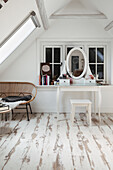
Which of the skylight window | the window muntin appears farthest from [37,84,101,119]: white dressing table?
the skylight window

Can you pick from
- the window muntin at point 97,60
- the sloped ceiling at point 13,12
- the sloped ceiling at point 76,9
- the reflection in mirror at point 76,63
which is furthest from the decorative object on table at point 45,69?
the sloped ceiling at point 13,12

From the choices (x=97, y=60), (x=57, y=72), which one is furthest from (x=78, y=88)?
(x=97, y=60)

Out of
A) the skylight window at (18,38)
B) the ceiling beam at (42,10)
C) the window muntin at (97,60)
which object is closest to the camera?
the ceiling beam at (42,10)

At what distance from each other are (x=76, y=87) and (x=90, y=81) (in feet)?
2.44

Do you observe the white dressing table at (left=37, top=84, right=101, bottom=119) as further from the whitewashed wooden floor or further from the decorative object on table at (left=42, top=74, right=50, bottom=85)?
the whitewashed wooden floor

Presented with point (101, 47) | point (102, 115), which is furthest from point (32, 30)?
point (102, 115)

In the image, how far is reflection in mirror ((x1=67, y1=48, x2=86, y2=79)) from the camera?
17.0ft

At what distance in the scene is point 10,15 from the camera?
2.76m

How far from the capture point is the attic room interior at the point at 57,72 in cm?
343

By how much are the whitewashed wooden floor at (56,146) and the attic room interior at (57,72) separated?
2cm

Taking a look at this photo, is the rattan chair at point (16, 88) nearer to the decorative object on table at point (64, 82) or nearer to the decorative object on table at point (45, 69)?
the decorative object on table at point (45, 69)

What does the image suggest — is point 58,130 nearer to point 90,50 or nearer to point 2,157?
point 2,157

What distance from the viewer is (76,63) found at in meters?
5.20

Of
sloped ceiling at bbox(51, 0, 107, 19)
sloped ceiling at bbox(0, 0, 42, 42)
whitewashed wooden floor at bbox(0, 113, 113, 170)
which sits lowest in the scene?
whitewashed wooden floor at bbox(0, 113, 113, 170)
